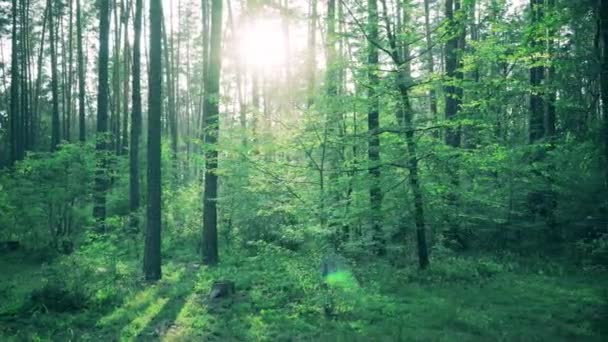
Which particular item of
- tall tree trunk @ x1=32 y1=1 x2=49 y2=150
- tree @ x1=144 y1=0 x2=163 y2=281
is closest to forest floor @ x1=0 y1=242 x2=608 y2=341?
tree @ x1=144 y1=0 x2=163 y2=281

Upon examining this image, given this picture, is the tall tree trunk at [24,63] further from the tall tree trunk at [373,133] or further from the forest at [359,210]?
the tall tree trunk at [373,133]

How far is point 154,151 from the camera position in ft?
39.5

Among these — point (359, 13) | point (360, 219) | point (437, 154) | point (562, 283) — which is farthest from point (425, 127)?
point (562, 283)

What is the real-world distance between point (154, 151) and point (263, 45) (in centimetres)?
1267

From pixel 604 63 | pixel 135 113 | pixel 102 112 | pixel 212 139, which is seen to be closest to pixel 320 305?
pixel 604 63

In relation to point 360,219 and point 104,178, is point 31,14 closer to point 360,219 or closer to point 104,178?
point 104,178

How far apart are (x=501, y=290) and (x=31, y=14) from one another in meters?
36.6

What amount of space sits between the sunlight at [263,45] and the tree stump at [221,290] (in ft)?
46.9

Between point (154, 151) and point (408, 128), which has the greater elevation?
point (408, 128)

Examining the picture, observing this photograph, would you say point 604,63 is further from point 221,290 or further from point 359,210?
point 221,290

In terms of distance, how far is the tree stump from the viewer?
32.0 feet

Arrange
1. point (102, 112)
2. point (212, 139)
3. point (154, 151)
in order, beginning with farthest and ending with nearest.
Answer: point (102, 112), point (212, 139), point (154, 151)

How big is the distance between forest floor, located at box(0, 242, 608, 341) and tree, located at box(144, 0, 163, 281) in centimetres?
69

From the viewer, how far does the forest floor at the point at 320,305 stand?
7.25 metres
